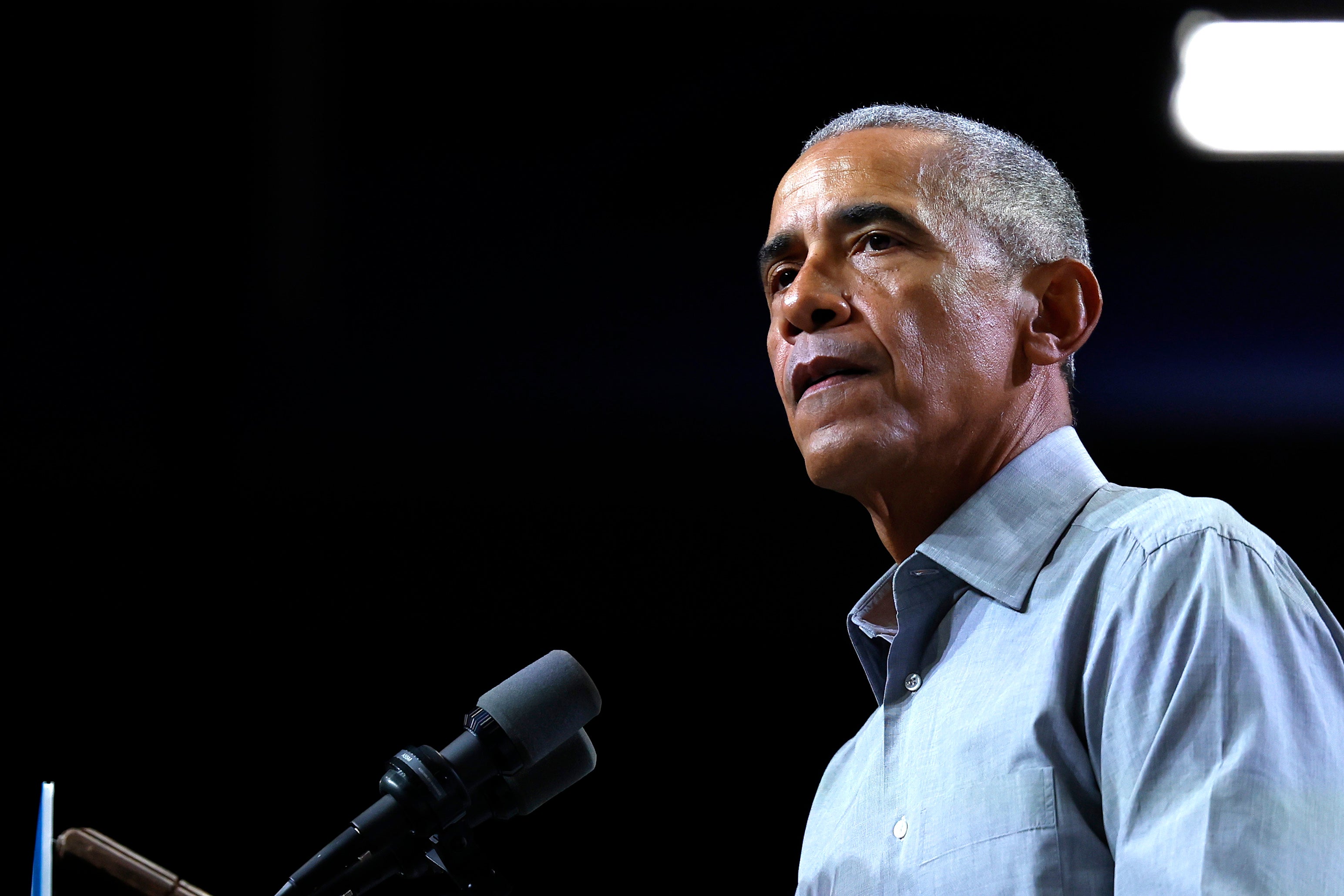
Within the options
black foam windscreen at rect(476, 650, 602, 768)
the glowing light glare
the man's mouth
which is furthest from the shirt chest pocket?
the glowing light glare

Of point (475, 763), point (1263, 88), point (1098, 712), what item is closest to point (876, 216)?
point (1098, 712)

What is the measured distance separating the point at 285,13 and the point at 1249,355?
2.68 meters

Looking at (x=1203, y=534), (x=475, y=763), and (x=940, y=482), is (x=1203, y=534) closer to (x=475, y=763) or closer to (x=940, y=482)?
(x=940, y=482)

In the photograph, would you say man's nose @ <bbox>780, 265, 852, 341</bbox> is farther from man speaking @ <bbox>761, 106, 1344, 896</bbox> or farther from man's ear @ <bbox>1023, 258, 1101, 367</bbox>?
man's ear @ <bbox>1023, 258, 1101, 367</bbox>

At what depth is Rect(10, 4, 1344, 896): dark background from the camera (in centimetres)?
286

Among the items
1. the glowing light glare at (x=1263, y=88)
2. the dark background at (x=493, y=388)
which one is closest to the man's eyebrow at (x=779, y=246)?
the dark background at (x=493, y=388)

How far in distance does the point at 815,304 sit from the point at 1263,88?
6.52ft

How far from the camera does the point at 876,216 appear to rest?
1.46 m

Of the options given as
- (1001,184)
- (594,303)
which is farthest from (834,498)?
(1001,184)

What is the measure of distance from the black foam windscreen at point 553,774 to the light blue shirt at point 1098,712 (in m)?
0.30

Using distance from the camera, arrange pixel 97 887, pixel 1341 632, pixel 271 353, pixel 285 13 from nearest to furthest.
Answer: pixel 1341 632 → pixel 97 887 → pixel 285 13 → pixel 271 353

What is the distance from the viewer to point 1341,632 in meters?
1.01

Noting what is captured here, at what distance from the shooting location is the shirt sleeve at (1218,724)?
84 cm

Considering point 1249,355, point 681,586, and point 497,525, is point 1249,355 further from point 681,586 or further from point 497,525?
point 497,525
